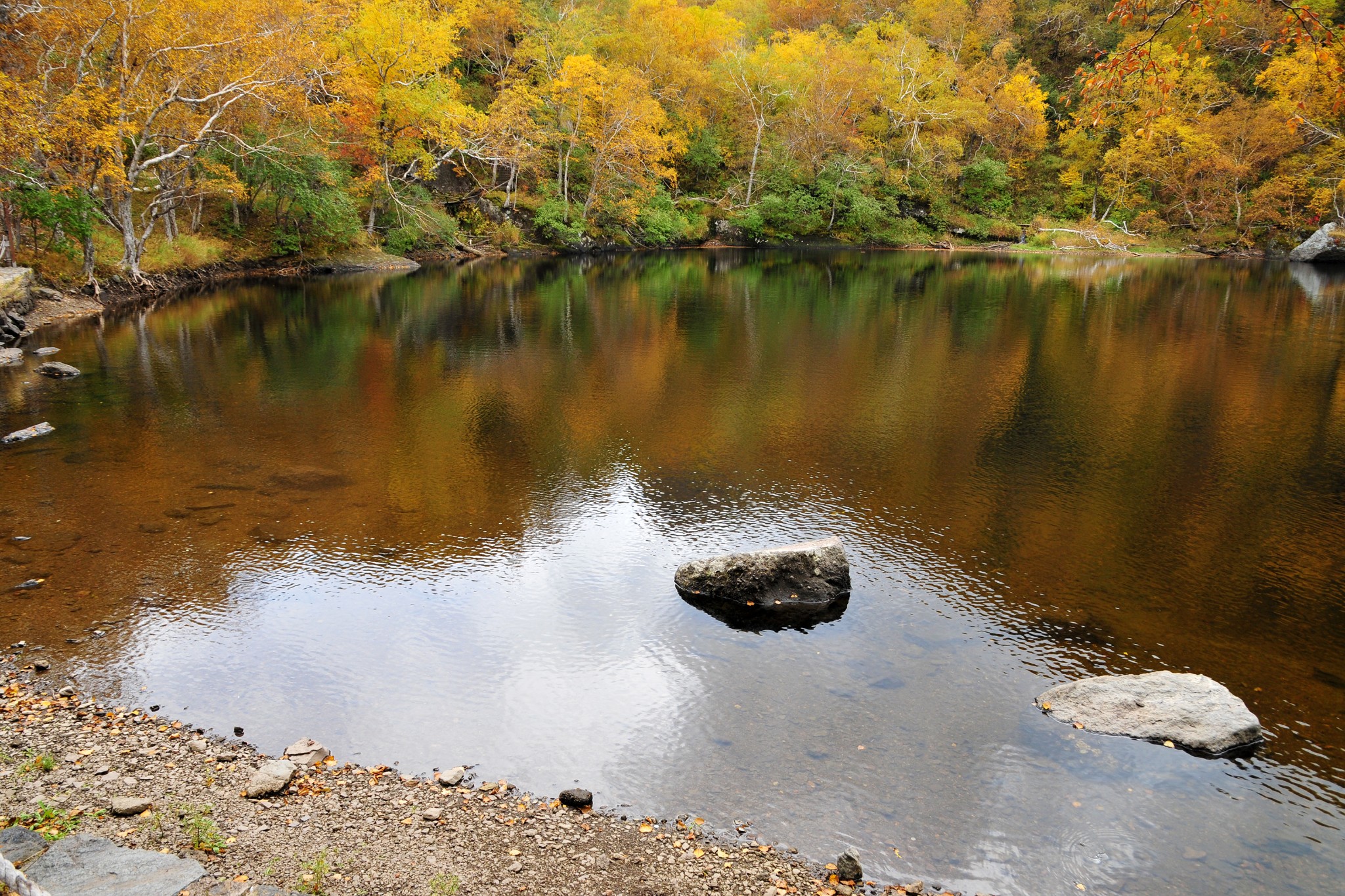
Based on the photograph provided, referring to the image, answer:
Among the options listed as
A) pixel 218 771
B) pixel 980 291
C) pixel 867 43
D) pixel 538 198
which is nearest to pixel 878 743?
pixel 218 771

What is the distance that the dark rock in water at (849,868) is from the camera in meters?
5.55

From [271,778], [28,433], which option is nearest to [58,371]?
[28,433]

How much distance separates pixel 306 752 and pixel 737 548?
5909mm

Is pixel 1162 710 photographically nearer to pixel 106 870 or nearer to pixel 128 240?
pixel 106 870

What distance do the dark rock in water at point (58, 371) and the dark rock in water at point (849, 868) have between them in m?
21.1

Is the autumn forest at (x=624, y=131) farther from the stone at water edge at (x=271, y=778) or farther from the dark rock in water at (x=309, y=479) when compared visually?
the stone at water edge at (x=271, y=778)

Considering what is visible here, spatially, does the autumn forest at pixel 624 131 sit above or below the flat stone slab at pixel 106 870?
above

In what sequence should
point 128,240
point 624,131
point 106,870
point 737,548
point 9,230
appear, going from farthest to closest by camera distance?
point 624,131
point 128,240
point 9,230
point 737,548
point 106,870

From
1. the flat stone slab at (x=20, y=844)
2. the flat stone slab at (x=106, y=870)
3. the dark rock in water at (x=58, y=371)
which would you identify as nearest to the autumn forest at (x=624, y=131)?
the dark rock in water at (x=58, y=371)

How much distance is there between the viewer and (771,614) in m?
9.47

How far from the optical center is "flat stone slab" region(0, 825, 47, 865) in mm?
4578

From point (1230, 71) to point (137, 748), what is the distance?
88725 millimetres

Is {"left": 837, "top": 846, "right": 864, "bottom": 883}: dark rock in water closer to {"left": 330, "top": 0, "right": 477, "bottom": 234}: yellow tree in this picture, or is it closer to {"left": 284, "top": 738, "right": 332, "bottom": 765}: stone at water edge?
{"left": 284, "top": 738, "right": 332, "bottom": 765}: stone at water edge

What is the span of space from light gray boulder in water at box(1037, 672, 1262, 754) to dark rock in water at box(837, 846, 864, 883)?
3.05 m
